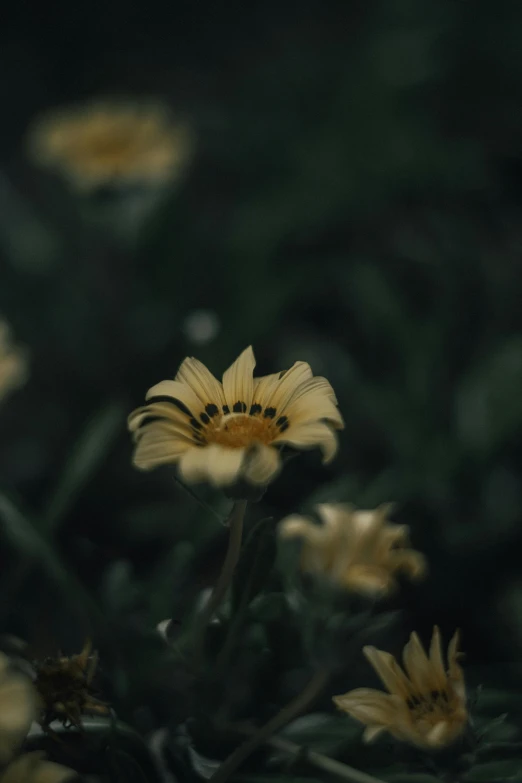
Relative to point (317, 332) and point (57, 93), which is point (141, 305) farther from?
point (57, 93)

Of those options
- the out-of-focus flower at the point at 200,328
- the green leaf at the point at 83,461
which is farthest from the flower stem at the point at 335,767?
the out-of-focus flower at the point at 200,328

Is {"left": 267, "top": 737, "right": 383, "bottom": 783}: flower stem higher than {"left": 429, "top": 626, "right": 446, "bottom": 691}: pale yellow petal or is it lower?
lower

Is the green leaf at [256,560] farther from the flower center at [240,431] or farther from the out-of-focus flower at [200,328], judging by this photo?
the out-of-focus flower at [200,328]

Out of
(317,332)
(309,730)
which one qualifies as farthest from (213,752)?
(317,332)

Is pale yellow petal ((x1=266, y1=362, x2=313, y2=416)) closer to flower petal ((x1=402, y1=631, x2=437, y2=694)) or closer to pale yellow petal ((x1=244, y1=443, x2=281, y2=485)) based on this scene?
pale yellow petal ((x1=244, y1=443, x2=281, y2=485))

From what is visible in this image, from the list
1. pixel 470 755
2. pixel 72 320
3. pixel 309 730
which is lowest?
pixel 470 755

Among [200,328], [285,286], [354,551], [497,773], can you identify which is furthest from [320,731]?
[285,286]

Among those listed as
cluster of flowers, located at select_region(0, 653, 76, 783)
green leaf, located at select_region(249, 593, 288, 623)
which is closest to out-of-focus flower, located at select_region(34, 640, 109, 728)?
cluster of flowers, located at select_region(0, 653, 76, 783)
